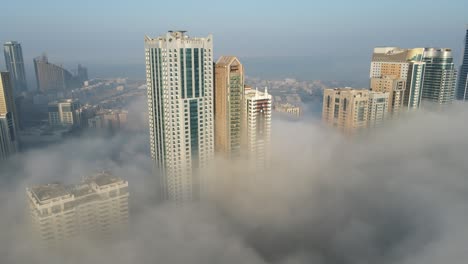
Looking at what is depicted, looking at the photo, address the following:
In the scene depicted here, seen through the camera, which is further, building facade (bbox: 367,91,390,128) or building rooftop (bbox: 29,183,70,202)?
building facade (bbox: 367,91,390,128)

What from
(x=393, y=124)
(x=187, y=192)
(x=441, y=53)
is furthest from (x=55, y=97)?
(x=441, y=53)

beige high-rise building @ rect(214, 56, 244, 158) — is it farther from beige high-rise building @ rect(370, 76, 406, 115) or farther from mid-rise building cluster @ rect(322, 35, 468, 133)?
beige high-rise building @ rect(370, 76, 406, 115)

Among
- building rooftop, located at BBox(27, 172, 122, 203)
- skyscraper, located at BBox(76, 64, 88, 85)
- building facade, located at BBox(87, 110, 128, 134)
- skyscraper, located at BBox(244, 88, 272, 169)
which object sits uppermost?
skyscraper, located at BBox(76, 64, 88, 85)

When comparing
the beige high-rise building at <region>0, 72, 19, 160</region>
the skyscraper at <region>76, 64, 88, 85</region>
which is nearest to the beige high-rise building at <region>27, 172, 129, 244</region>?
the beige high-rise building at <region>0, 72, 19, 160</region>

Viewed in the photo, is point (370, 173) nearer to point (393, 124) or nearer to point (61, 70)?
point (393, 124)

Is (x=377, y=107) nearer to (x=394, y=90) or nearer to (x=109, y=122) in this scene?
(x=394, y=90)

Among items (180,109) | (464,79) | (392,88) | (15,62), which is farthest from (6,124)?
(464,79)
